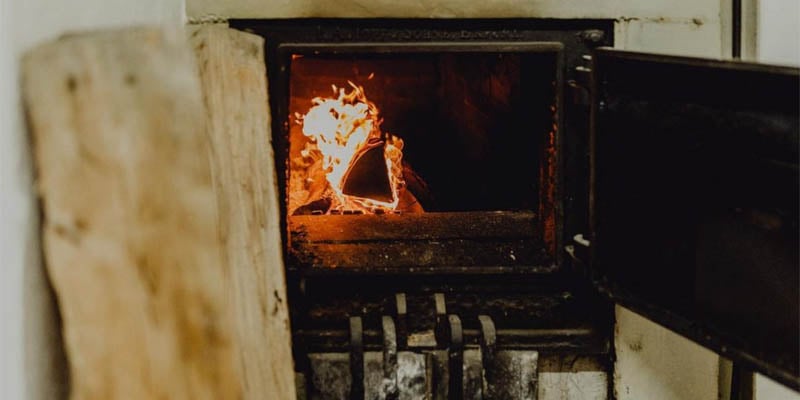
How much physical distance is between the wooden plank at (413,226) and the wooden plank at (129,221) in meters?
0.88

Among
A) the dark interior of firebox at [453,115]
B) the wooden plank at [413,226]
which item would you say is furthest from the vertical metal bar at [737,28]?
the wooden plank at [413,226]

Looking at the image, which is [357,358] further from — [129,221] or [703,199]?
[129,221]

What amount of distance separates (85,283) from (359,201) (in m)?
1.18

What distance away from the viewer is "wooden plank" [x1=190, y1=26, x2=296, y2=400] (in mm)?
1491

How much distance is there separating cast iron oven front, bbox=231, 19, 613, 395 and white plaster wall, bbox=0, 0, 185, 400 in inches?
24.9

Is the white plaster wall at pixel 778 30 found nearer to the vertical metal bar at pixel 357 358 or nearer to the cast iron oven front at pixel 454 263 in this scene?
the cast iron oven front at pixel 454 263

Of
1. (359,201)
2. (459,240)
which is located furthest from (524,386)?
(359,201)

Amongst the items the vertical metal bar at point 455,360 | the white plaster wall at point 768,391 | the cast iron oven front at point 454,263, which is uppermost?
the cast iron oven front at point 454,263

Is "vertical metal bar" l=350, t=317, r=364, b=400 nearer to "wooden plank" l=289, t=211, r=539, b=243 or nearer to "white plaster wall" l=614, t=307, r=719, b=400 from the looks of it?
"wooden plank" l=289, t=211, r=539, b=243

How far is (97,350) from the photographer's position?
3.60 feet

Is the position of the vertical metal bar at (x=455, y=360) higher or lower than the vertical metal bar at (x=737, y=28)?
lower

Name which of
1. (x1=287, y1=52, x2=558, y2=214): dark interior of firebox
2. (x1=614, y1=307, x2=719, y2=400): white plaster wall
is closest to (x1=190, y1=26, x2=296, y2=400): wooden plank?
(x1=287, y1=52, x2=558, y2=214): dark interior of firebox

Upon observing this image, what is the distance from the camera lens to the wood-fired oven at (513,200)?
1385 mm

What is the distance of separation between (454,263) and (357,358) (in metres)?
0.27
